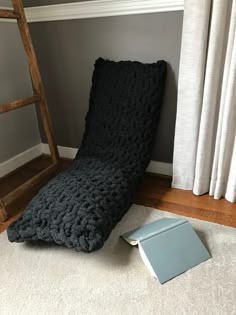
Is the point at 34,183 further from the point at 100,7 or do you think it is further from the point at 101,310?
the point at 100,7

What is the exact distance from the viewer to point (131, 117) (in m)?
1.59

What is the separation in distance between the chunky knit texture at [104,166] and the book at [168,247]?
0.15m

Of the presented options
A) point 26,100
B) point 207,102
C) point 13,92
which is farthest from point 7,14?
point 207,102

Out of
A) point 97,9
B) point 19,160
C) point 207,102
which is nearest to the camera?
point 207,102

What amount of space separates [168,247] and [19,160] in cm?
127

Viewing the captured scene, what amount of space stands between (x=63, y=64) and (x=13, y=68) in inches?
12.6

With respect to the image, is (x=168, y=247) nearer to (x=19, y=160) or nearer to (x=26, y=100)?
(x=26, y=100)

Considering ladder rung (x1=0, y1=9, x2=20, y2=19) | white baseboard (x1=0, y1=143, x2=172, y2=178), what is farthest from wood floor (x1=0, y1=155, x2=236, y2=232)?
ladder rung (x1=0, y1=9, x2=20, y2=19)

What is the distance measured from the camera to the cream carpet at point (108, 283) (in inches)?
38.4

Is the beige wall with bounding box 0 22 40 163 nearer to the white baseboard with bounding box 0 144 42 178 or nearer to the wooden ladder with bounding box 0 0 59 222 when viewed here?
the white baseboard with bounding box 0 144 42 178

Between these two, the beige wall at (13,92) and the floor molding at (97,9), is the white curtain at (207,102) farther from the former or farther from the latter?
the beige wall at (13,92)

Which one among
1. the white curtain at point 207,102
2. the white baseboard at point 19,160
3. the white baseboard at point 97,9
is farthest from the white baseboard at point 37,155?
the white baseboard at point 97,9

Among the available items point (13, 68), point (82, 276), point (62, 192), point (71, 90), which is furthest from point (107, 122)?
point (82, 276)

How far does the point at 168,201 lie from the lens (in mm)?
1553
